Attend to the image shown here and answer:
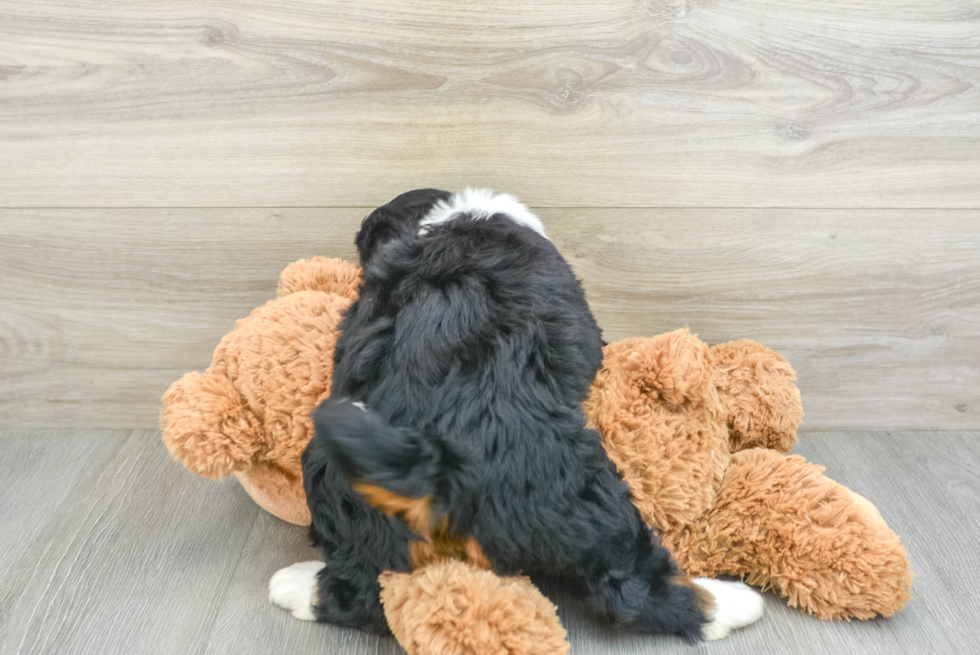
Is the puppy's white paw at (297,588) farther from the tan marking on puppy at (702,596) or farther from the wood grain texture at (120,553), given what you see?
the tan marking on puppy at (702,596)

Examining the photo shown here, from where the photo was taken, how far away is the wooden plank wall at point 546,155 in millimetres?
860

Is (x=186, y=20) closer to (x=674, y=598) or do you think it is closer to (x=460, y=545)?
(x=460, y=545)

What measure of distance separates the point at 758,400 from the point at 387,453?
45 cm

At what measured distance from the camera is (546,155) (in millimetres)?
899

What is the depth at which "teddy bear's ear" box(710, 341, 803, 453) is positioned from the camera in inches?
30.8

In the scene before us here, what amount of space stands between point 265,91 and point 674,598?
75 centimetres

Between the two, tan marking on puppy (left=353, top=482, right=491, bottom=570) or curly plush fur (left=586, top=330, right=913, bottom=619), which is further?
curly plush fur (left=586, top=330, right=913, bottom=619)

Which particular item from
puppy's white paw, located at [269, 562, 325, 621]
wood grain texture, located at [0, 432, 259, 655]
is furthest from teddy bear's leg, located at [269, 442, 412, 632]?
wood grain texture, located at [0, 432, 259, 655]

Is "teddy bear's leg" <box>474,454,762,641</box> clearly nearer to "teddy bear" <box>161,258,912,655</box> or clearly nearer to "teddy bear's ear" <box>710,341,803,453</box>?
"teddy bear" <box>161,258,912,655</box>

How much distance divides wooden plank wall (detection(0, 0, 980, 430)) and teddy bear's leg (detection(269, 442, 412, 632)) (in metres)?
0.39

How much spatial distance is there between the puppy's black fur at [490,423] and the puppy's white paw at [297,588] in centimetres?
5

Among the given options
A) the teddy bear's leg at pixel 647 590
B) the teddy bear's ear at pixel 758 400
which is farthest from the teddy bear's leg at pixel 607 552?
the teddy bear's ear at pixel 758 400

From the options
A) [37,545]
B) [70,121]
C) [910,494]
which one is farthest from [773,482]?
[70,121]

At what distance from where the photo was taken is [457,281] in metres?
0.64
